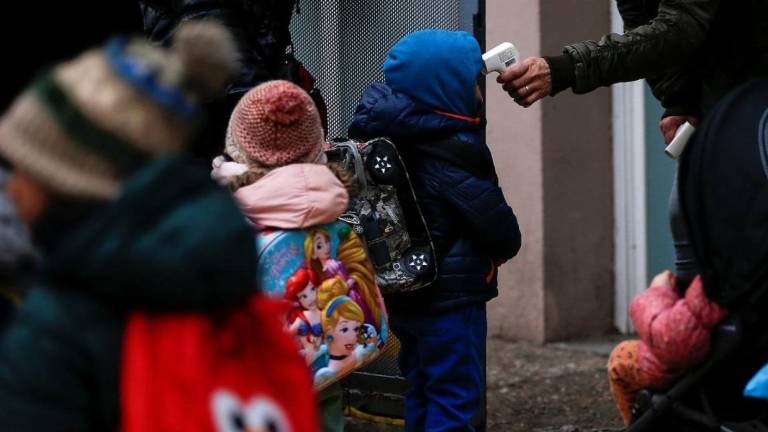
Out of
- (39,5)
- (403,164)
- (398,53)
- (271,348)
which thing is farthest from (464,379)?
(271,348)

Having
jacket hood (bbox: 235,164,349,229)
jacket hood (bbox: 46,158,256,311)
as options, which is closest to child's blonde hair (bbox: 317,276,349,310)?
jacket hood (bbox: 235,164,349,229)

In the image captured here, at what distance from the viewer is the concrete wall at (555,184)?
6.90 m

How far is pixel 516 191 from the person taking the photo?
7.06 meters

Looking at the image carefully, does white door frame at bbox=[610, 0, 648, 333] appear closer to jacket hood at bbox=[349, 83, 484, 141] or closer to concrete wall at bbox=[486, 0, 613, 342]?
concrete wall at bbox=[486, 0, 613, 342]

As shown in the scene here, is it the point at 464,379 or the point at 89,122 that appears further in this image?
the point at 464,379

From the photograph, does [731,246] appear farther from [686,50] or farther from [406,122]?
[406,122]

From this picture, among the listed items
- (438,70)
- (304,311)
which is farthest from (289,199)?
(438,70)

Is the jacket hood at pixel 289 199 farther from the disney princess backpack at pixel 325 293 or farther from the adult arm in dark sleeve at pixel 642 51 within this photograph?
the adult arm in dark sleeve at pixel 642 51

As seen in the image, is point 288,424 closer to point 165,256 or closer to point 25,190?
point 165,256

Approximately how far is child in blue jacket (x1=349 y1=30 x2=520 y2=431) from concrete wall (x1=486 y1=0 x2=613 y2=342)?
2.47 metres

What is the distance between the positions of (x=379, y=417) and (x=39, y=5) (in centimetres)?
235

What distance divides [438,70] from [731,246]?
155 centimetres

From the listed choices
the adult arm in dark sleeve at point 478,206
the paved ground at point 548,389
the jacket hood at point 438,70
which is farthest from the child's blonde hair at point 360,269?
the paved ground at point 548,389

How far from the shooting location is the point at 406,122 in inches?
171
